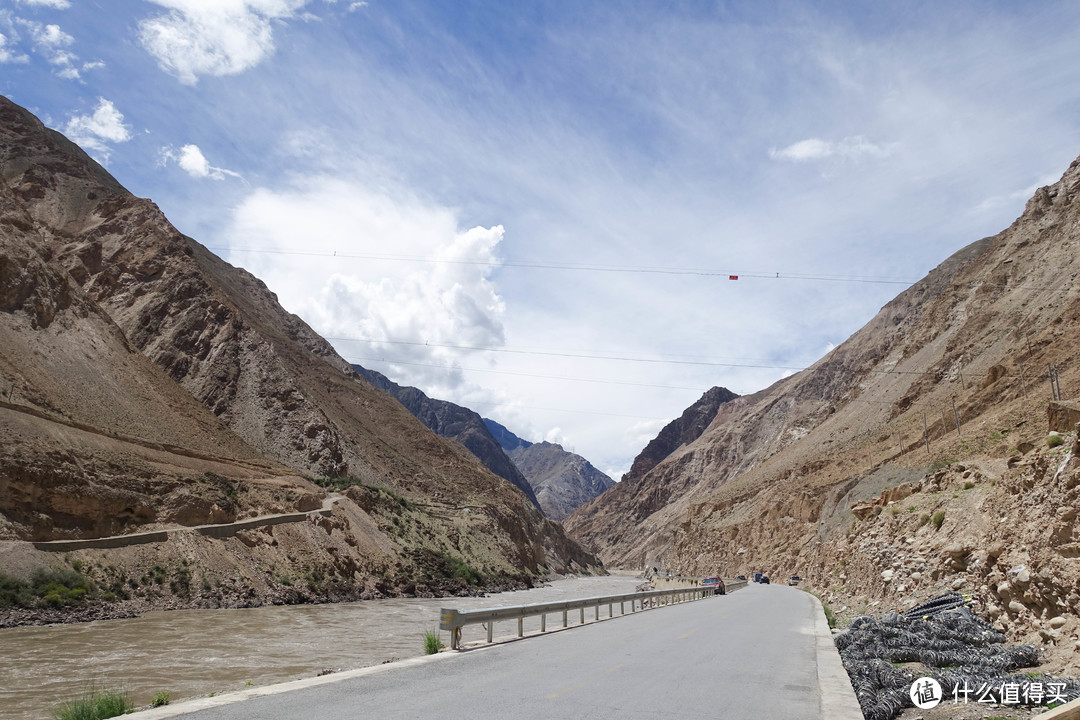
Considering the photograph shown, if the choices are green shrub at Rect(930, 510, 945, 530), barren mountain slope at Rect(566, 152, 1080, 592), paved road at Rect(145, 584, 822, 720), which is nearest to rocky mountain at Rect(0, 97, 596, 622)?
paved road at Rect(145, 584, 822, 720)

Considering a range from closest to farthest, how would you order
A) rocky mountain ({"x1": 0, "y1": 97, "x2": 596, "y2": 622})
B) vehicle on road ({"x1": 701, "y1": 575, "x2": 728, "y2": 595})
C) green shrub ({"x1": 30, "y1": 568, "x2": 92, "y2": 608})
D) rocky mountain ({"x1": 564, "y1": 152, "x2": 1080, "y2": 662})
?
rocky mountain ({"x1": 564, "y1": 152, "x2": 1080, "y2": 662}), green shrub ({"x1": 30, "y1": 568, "x2": 92, "y2": 608}), rocky mountain ({"x1": 0, "y1": 97, "x2": 596, "y2": 622}), vehicle on road ({"x1": 701, "y1": 575, "x2": 728, "y2": 595})

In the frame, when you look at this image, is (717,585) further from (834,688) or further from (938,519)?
(834,688)

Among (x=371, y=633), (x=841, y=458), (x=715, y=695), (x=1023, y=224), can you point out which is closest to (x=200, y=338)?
(x=371, y=633)

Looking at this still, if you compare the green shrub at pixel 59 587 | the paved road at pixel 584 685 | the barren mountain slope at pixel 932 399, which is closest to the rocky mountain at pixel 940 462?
the barren mountain slope at pixel 932 399

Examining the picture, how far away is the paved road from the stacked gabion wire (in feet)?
2.39

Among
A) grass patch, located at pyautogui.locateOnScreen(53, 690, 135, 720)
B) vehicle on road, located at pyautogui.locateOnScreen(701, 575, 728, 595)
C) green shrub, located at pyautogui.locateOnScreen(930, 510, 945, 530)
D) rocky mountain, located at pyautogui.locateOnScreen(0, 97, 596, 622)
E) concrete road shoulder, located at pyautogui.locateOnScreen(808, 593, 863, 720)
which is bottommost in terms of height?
vehicle on road, located at pyautogui.locateOnScreen(701, 575, 728, 595)

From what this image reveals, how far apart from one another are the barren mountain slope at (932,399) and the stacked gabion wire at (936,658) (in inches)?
674

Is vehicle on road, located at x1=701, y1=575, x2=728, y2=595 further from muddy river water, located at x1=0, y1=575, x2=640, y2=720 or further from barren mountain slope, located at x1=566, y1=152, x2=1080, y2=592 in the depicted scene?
muddy river water, located at x1=0, y1=575, x2=640, y2=720

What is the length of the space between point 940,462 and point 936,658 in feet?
95.1

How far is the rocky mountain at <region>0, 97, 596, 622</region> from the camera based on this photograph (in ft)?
111

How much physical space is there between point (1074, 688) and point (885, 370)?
87.1 meters

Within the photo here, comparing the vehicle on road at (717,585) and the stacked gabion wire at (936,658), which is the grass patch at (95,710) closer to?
the stacked gabion wire at (936,658)

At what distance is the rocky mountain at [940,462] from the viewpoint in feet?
39.8

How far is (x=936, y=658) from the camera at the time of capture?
1051 cm
